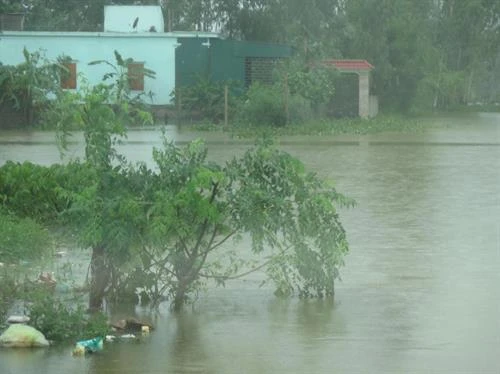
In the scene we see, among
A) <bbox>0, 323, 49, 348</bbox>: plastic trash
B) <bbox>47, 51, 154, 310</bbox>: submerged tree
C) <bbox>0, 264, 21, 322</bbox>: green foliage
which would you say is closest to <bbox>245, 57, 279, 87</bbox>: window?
<bbox>47, 51, 154, 310</bbox>: submerged tree

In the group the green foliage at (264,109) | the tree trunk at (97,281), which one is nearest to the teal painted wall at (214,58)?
the green foliage at (264,109)

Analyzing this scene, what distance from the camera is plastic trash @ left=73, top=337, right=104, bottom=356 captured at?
846 centimetres

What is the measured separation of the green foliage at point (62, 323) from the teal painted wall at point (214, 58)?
132 ft

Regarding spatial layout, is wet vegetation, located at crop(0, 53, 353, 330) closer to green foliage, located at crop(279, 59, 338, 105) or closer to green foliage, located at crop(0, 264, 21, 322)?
green foliage, located at crop(0, 264, 21, 322)

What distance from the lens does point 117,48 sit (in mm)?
48875

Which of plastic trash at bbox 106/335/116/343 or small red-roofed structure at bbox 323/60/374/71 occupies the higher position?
small red-roofed structure at bbox 323/60/374/71

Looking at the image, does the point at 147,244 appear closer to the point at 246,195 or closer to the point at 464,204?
the point at 246,195

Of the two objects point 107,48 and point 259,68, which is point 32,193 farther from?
point 259,68

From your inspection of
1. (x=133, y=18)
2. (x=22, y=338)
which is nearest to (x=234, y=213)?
(x=22, y=338)

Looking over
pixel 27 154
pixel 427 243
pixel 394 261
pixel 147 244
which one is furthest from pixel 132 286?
pixel 27 154

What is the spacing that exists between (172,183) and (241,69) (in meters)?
40.6

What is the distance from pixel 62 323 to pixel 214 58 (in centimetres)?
4152

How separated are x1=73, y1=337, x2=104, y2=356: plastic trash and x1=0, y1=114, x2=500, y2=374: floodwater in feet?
0.27

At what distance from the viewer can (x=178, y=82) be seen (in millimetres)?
49344
